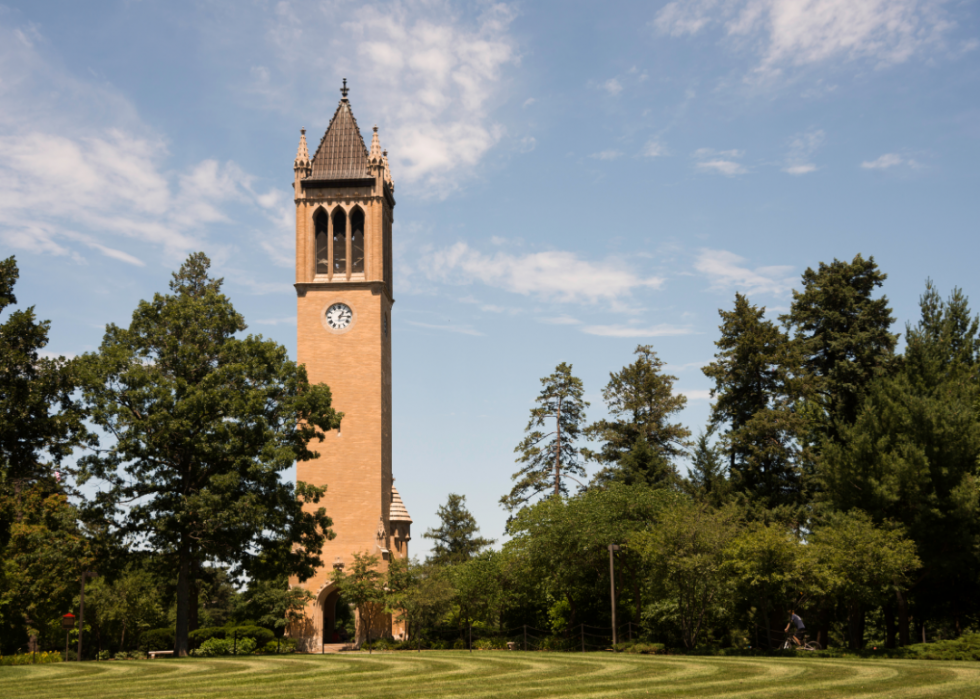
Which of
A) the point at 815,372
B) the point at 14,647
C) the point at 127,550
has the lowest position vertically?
the point at 14,647

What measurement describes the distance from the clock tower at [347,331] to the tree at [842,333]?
73.5ft

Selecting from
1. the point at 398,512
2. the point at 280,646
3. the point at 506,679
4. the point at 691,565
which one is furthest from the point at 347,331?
the point at 506,679

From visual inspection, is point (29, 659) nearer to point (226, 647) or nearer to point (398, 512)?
point (226, 647)

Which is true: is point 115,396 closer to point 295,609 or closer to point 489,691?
point 295,609

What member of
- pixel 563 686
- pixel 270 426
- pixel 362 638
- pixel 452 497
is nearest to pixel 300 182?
pixel 270 426

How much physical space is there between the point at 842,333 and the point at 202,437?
3065cm

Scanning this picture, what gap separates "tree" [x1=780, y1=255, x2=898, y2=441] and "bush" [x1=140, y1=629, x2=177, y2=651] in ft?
110

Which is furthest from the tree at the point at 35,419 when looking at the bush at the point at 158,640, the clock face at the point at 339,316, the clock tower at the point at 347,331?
the clock face at the point at 339,316

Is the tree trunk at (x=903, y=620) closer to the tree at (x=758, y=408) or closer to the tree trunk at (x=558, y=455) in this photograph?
the tree at (x=758, y=408)

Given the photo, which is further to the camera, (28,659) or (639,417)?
(639,417)

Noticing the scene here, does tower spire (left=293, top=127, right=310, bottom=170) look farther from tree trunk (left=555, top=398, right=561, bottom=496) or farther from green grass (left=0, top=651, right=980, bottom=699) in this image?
green grass (left=0, top=651, right=980, bottom=699)

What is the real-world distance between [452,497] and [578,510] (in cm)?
4252

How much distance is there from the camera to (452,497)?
78.9m

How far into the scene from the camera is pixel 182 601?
3278 cm
